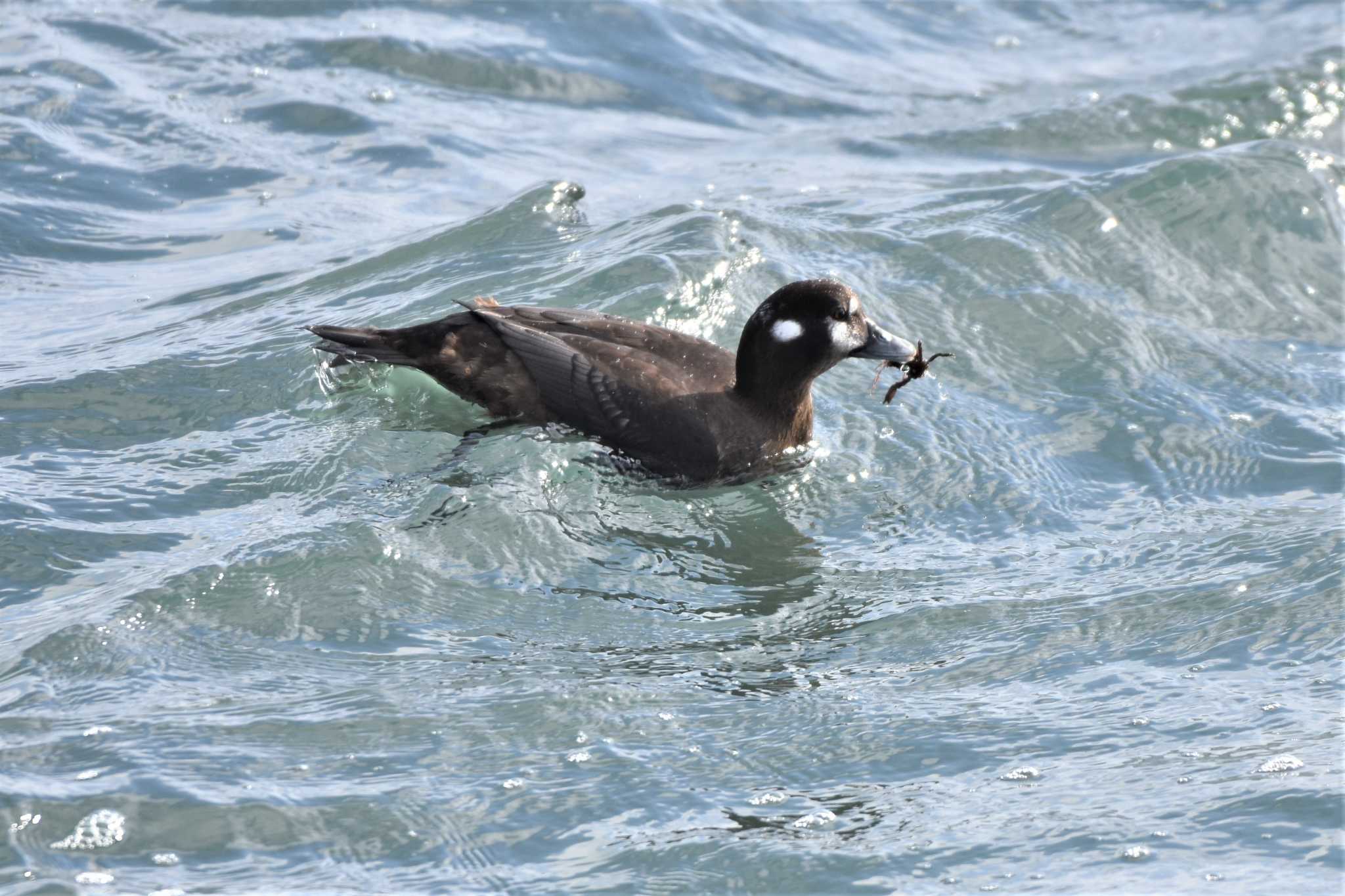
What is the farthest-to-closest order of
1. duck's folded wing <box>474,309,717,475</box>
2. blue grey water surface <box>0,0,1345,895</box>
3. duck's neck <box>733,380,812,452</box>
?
duck's neck <box>733,380,812,452</box>, duck's folded wing <box>474,309,717,475</box>, blue grey water surface <box>0,0,1345,895</box>

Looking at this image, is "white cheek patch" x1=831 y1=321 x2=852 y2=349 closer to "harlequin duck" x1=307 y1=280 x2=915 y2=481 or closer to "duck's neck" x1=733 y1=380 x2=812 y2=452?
"harlequin duck" x1=307 y1=280 x2=915 y2=481

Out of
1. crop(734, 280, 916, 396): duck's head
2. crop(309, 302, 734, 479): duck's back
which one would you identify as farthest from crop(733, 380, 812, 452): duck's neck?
crop(309, 302, 734, 479): duck's back

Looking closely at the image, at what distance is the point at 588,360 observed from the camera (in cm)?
702

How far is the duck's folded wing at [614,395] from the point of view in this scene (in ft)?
22.7

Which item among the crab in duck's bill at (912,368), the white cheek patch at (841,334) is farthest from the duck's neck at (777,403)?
the crab in duck's bill at (912,368)

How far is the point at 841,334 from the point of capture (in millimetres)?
6969

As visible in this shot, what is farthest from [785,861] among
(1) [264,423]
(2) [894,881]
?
(1) [264,423]

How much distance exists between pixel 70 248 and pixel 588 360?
4112mm

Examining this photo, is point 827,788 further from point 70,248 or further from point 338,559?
point 70,248

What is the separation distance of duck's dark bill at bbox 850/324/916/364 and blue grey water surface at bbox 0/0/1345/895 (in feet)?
1.79

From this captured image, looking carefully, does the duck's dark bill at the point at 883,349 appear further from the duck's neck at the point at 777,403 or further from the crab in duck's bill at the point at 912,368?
the duck's neck at the point at 777,403

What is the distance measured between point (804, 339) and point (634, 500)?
1060 mm

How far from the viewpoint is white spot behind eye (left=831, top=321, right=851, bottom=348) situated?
274 inches

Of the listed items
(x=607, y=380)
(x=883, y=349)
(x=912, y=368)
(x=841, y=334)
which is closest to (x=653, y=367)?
(x=607, y=380)
